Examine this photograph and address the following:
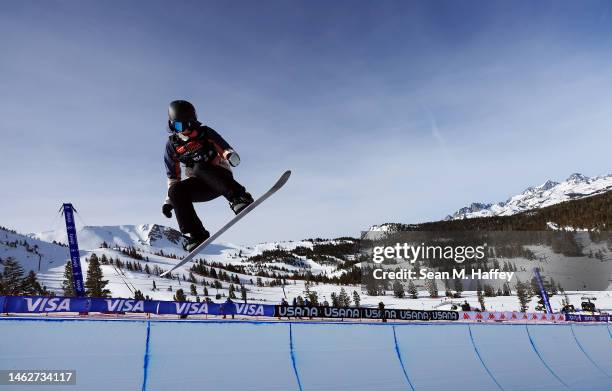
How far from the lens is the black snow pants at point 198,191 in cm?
495

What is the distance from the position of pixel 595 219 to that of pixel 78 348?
237011 millimetres

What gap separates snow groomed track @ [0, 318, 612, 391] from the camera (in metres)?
6.79

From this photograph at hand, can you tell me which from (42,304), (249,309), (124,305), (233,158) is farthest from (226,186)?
(249,309)

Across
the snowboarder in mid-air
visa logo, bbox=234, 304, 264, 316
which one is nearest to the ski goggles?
the snowboarder in mid-air

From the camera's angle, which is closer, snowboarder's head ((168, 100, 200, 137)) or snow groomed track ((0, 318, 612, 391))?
snowboarder's head ((168, 100, 200, 137))

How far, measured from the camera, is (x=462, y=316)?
32.6 metres

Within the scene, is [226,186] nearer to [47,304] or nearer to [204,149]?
[204,149]

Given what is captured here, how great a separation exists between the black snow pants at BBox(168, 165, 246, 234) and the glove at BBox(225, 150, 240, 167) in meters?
0.26

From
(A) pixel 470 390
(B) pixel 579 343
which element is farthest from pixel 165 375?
(B) pixel 579 343

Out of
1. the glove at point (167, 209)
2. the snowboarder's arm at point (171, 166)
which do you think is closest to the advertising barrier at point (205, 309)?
the glove at point (167, 209)

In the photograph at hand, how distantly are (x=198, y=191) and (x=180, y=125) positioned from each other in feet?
2.88

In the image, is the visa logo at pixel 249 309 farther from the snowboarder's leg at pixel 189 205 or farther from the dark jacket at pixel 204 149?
the dark jacket at pixel 204 149

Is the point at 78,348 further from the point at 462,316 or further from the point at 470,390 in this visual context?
the point at 462,316

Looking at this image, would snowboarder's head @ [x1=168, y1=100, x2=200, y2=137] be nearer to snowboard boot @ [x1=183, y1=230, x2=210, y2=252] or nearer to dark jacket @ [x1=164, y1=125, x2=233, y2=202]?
dark jacket @ [x1=164, y1=125, x2=233, y2=202]
